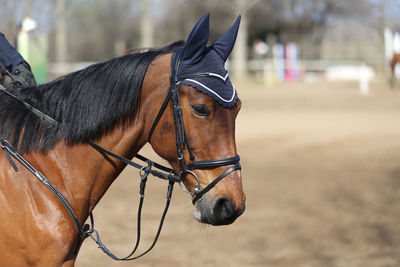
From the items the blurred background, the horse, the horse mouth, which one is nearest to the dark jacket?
the blurred background

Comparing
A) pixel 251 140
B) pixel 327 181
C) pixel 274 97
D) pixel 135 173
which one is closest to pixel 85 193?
pixel 327 181

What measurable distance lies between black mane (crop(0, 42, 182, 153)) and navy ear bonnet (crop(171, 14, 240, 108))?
200 mm

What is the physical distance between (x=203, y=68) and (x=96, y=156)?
73 cm

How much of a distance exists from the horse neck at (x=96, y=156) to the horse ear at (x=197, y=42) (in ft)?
0.42

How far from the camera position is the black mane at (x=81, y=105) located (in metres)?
2.81

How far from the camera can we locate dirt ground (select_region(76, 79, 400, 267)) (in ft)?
19.9

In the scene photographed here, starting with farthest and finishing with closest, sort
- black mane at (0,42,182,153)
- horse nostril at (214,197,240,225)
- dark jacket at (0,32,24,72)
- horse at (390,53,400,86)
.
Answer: horse at (390,53,400,86), dark jacket at (0,32,24,72), black mane at (0,42,182,153), horse nostril at (214,197,240,225)

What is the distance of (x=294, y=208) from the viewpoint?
26.3ft

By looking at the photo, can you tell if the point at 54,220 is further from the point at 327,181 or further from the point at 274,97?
the point at 274,97

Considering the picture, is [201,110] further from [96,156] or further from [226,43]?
[96,156]

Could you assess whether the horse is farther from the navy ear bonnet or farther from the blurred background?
the navy ear bonnet

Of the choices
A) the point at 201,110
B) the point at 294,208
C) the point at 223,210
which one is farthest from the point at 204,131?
the point at 294,208

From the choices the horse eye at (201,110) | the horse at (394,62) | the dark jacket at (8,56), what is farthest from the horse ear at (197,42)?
the horse at (394,62)

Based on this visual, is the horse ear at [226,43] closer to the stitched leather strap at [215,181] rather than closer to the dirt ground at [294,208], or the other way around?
the stitched leather strap at [215,181]
